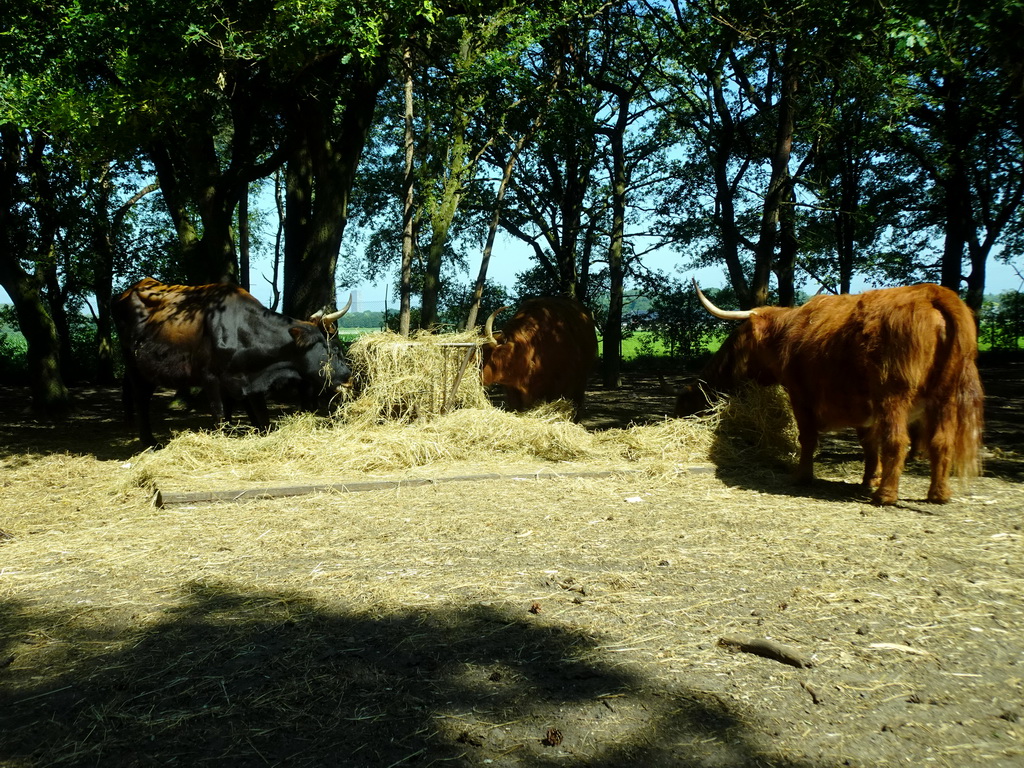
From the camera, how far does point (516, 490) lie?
6371 mm

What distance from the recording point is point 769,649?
10.4ft

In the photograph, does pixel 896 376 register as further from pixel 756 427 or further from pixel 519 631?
pixel 519 631

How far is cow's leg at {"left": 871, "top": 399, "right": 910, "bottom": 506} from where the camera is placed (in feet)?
18.1

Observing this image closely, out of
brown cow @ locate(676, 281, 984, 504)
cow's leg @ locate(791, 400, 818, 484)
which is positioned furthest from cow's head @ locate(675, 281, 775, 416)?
cow's leg @ locate(791, 400, 818, 484)

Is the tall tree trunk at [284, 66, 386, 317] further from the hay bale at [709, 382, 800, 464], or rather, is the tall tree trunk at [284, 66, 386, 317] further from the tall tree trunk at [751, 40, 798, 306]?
the hay bale at [709, 382, 800, 464]

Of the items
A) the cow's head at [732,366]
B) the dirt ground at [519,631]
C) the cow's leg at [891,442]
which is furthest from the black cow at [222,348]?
the cow's leg at [891,442]

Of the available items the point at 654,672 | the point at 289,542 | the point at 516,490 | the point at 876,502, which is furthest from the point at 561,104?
the point at 654,672

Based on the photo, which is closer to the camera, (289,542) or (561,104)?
(289,542)

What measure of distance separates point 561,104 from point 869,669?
31.1 ft

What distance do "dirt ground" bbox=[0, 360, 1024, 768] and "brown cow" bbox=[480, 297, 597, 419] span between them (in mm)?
3127

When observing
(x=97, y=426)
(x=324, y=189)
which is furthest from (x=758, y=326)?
(x=97, y=426)

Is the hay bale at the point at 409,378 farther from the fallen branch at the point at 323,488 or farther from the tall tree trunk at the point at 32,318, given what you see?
the tall tree trunk at the point at 32,318

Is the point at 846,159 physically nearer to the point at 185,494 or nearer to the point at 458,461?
the point at 458,461

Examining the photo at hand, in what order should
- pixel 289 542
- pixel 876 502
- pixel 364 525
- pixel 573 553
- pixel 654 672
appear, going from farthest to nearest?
pixel 876 502 < pixel 364 525 < pixel 289 542 < pixel 573 553 < pixel 654 672
